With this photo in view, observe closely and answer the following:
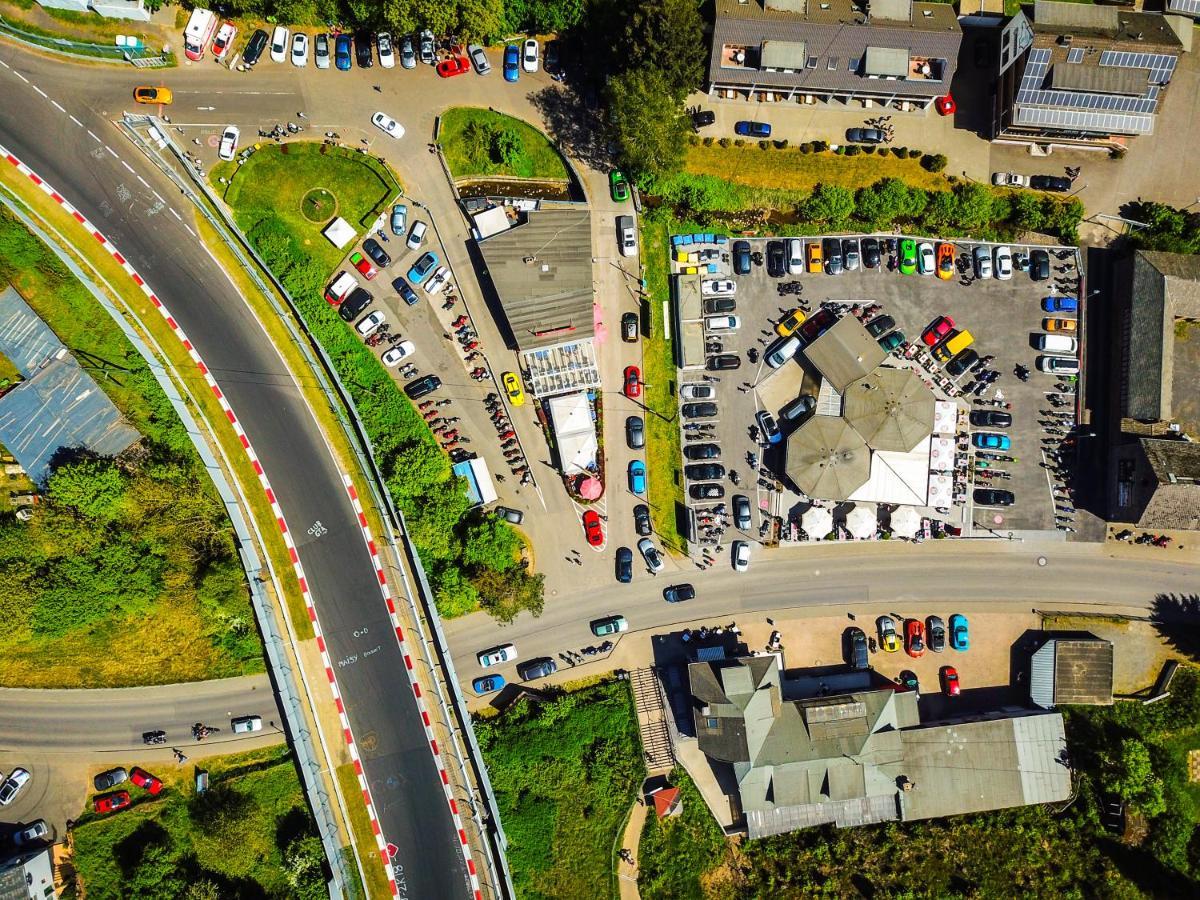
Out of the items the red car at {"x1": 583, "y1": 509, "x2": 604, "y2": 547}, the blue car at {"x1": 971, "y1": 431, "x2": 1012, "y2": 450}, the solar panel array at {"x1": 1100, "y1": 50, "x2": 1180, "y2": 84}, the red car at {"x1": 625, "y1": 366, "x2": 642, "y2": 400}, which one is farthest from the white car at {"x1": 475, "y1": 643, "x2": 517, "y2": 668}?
the solar panel array at {"x1": 1100, "y1": 50, "x2": 1180, "y2": 84}

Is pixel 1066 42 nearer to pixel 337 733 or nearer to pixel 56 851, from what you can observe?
pixel 337 733

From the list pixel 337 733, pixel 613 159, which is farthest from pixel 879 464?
pixel 337 733

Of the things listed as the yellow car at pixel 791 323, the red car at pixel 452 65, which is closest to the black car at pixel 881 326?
the yellow car at pixel 791 323

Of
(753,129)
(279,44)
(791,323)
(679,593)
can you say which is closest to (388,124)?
(279,44)

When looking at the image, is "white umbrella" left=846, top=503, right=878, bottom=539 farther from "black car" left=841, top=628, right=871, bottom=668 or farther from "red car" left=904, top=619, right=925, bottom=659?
"red car" left=904, top=619, right=925, bottom=659

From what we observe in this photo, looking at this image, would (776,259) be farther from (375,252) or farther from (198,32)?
(198,32)

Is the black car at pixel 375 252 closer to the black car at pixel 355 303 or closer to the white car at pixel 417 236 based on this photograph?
the white car at pixel 417 236
